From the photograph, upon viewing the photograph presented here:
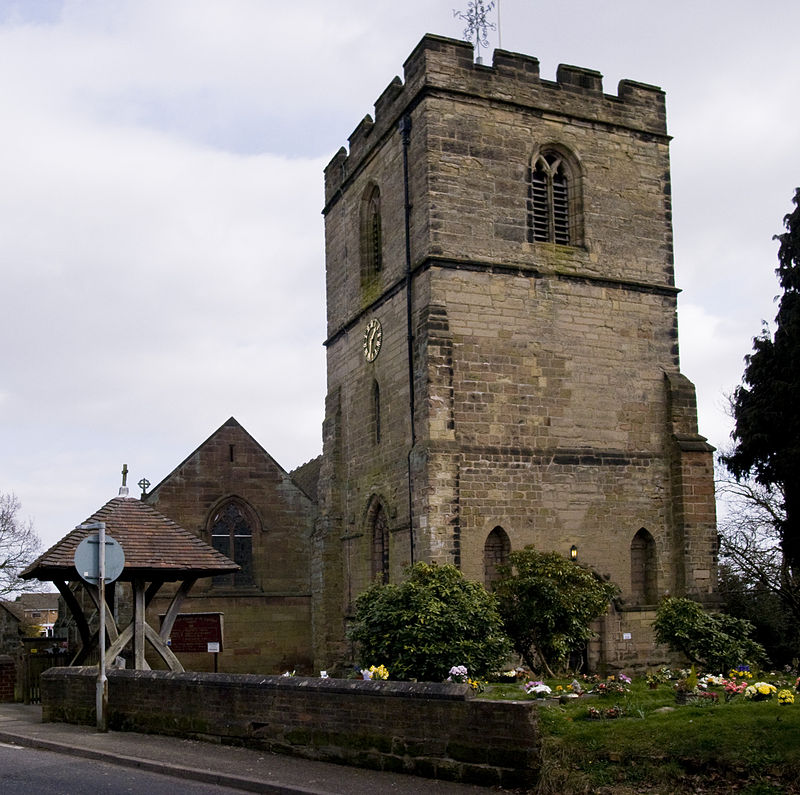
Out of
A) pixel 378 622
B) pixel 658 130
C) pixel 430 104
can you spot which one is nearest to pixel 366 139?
pixel 430 104

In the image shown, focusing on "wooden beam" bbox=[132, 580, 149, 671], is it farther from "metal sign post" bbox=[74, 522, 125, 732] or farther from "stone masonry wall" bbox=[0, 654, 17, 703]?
"stone masonry wall" bbox=[0, 654, 17, 703]

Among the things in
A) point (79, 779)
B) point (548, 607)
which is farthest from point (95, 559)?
point (548, 607)

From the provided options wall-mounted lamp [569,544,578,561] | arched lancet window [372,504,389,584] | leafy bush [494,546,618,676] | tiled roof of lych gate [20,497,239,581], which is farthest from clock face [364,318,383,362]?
tiled roof of lych gate [20,497,239,581]

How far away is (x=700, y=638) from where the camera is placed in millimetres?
18656

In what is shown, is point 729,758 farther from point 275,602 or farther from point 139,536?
point 275,602

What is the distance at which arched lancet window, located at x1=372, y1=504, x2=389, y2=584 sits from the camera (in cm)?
2444

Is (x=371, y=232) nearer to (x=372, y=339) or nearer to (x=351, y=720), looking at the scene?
(x=372, y=339)

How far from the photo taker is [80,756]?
12055 millimetres

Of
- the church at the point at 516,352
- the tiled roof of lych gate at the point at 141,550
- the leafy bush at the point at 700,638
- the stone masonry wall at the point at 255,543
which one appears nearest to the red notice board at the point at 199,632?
the church at the point at 516,352

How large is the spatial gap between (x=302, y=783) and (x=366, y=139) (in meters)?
19.3

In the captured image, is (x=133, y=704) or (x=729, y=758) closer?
(x=729, y=758)

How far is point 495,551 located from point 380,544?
12.4 feet

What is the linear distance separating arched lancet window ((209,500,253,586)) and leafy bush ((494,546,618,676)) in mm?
10524

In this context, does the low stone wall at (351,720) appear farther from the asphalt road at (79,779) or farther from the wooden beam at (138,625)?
the wooden beam at (138,625)
